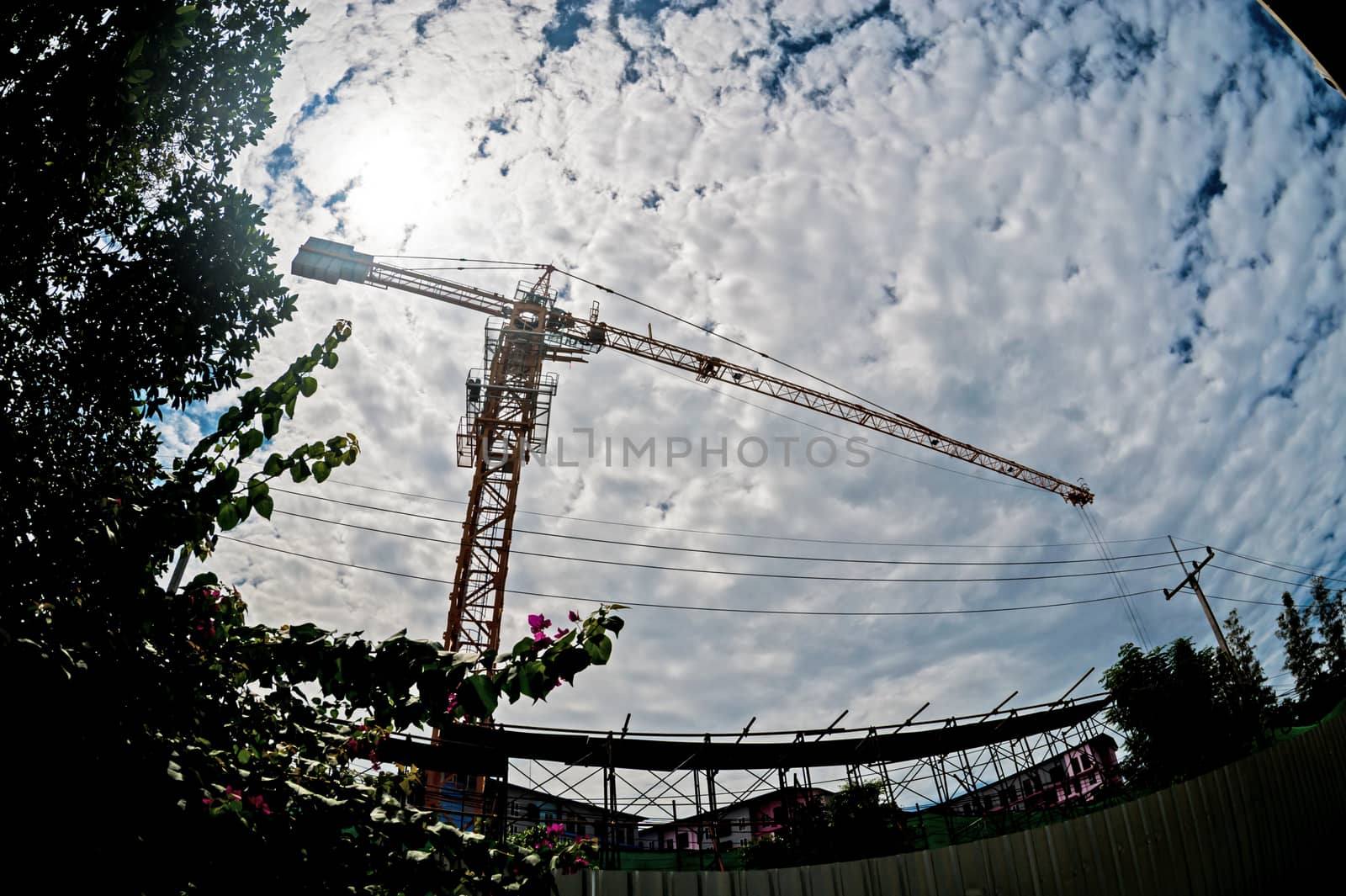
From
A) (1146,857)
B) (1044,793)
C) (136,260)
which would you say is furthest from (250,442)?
(1044,793)

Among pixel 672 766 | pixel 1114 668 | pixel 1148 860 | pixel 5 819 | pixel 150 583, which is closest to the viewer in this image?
pixel 5 819

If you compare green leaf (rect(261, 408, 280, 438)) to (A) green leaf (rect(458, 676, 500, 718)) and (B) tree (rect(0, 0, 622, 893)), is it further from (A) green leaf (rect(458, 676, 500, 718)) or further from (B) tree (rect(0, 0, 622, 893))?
(A) green leaf (rect(458, 676, 500, 718))

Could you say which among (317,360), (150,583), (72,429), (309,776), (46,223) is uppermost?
(46,223)

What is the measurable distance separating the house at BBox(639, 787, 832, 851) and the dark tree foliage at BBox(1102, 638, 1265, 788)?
9.47 meters

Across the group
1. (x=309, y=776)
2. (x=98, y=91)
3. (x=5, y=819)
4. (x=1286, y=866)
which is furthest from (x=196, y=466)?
(x=1286, y=866)

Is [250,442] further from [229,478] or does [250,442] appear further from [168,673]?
[168,673]

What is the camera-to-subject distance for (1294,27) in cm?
156

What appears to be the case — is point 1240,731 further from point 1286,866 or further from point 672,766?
point 672,766

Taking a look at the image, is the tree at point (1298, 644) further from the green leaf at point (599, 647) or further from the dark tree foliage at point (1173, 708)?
the green leaf at point (599, 647)

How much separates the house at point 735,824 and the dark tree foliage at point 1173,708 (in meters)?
9.47

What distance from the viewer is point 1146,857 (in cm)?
760

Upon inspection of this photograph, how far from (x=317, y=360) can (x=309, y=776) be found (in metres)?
1.82

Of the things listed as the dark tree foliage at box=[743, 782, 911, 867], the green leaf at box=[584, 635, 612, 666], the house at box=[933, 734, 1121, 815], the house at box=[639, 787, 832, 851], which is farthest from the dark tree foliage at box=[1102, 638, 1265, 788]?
the green leaf at box=[584, 635, 612, 666]

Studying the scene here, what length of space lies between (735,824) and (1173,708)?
45.1ft
